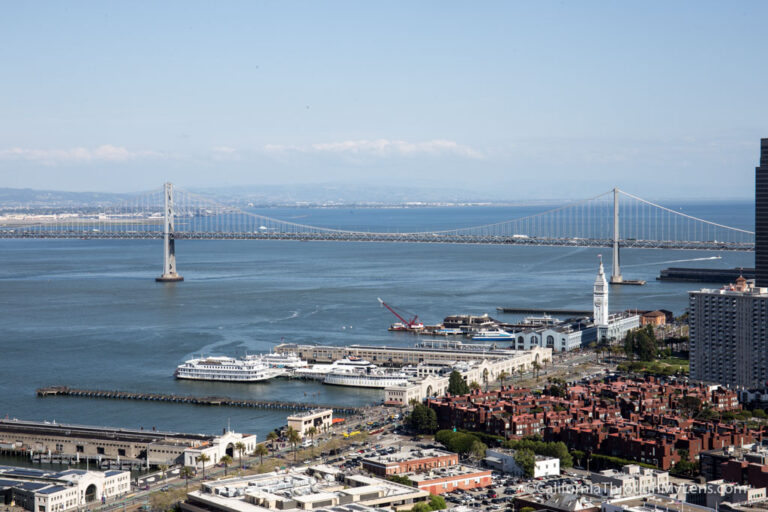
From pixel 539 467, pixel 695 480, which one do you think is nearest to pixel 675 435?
pixel 695 480

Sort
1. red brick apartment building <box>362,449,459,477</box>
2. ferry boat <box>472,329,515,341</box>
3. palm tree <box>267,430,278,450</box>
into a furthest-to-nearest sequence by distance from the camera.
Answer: ferry boat <box>472,329,515,341</box> → palm tree <box>267,430,278,450</box> → red brick apartment building <box>362,449,459,477</box>

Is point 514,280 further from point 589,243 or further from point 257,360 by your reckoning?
point 257,360

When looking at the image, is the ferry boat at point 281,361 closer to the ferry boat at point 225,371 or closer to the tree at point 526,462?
the ferry boat at point 225,371

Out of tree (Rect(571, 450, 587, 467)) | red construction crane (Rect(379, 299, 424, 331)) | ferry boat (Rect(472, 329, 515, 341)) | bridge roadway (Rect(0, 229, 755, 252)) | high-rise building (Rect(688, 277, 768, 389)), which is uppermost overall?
bridge roadway (Rect(0, 229, 755, 252))

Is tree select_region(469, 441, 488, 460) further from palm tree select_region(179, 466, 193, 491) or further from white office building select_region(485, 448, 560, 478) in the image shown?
palm tree select_region(179, 466, 193, 491)

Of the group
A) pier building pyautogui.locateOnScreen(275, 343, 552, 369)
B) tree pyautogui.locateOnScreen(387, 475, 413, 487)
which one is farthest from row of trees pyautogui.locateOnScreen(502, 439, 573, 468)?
pier building pyautogui.locateOnScreen(275, 343, 552, 369)

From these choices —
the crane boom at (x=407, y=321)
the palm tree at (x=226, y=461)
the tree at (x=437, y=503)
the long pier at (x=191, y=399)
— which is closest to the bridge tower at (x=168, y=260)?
the crane boom at (x=407, y=321)
